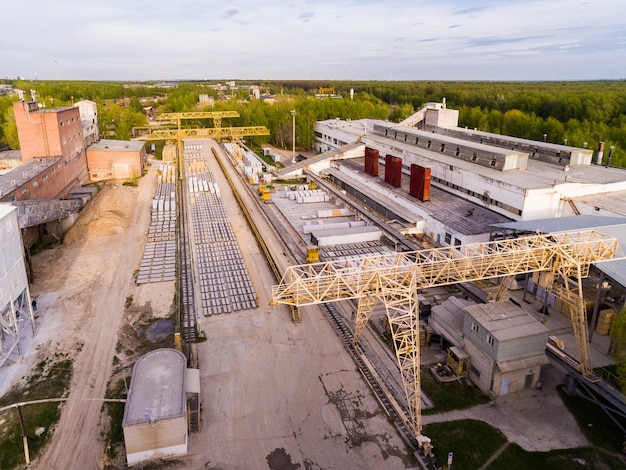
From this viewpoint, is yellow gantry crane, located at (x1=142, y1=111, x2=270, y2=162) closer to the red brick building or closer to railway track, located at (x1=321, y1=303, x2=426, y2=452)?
the red brick building

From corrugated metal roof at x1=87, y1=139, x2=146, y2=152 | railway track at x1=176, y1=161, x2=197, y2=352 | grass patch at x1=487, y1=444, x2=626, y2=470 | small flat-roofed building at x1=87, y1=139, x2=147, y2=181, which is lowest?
grass patch at x1=487, y1=444, x2=626, y2=470

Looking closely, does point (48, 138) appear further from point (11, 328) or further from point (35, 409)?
point (35, 409)

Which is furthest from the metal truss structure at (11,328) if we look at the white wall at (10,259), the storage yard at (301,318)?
the storage yard at (301,318)

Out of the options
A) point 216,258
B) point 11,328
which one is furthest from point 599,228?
point 11,328

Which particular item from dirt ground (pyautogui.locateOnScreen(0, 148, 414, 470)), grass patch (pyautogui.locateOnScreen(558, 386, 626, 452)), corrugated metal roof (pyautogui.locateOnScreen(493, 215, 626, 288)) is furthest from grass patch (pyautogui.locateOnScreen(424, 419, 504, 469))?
corrugated metal roof (pyautogui.locateOnScreen(493, 215, 626, 288))

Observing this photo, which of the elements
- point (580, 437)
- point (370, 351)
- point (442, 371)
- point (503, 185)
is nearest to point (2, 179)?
point (370, 351)
